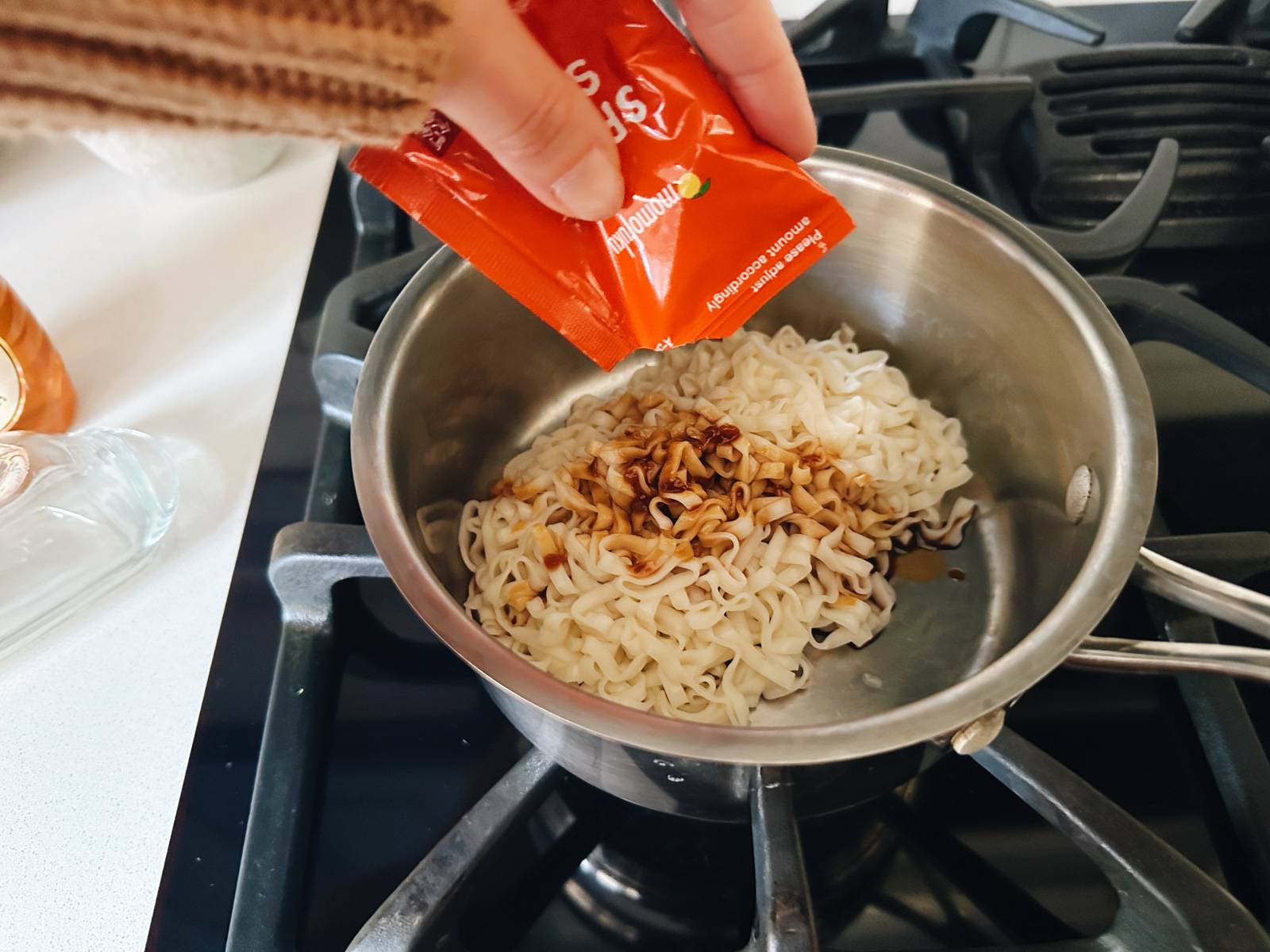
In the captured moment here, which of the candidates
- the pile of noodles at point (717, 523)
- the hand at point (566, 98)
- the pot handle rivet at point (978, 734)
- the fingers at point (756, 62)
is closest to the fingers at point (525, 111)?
the hand at point (566, 98)

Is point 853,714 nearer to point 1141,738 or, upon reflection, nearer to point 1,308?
point 1141,738

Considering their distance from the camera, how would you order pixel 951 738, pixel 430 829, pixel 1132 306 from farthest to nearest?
pixel 1132 306, pixel 430 829, pixel 951 738

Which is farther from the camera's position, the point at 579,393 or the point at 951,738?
the point at 579,393

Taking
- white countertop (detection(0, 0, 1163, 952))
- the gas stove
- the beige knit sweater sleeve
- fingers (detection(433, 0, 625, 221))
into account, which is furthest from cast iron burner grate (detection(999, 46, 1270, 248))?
the beige knit sweater sleeve

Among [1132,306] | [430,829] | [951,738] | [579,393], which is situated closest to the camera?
[951,738]

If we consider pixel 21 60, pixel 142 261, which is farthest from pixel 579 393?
pixel 21 60

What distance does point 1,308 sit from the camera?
69cm

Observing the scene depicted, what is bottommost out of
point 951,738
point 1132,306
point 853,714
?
point 853,714

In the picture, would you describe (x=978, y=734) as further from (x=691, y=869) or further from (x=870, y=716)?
(x=691, y=869)

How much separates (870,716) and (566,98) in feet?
1.21

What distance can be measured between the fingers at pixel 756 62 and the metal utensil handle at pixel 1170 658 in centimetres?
40

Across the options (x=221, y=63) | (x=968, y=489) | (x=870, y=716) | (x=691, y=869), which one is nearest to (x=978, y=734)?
(x=870, y=716)

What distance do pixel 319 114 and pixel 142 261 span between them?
2.20ft

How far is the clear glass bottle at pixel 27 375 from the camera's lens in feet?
2.30
